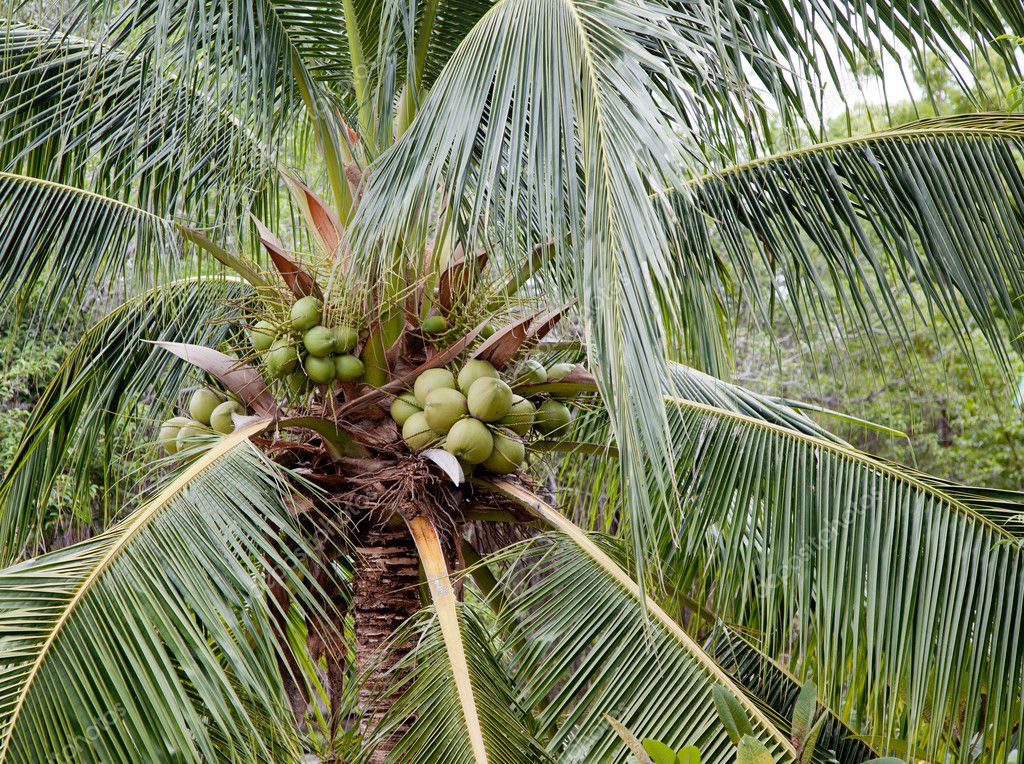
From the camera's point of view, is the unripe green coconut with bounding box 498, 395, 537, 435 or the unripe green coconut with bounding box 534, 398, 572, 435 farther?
the unripe green coconut with bounding box 534, 398, 572, 435

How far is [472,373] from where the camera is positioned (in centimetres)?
242

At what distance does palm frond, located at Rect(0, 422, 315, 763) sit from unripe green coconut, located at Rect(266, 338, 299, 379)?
378 millimetres

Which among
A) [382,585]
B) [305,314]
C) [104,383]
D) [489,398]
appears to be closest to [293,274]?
[305,314]

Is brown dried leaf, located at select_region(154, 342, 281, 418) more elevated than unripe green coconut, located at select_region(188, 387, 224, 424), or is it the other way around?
brown dried leaf, located at select_region(154, 342, 281, 418)

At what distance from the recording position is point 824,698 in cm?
220

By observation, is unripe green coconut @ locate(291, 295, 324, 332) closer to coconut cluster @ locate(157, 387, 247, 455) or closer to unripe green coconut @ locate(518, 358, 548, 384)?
coconut cluster @ locate(157, 387, 247, 455)

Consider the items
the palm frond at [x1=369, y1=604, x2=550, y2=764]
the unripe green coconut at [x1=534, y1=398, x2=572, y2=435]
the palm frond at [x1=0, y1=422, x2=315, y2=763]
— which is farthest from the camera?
the unripe green coconut at [x1=534, y1=398, x2=572, y2=435]

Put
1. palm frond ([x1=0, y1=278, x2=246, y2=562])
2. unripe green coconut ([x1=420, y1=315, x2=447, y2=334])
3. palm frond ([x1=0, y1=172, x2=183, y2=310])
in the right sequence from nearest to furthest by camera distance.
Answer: unripe green coconut ([x1=420, y1=315, x2=447, y2=334])
palm frond ([x1=0, y1=172, x2=183, y2=310])
palm frond ([x1=0, y1=278, x2=246, y2=562])

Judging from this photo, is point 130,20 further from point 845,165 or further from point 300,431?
point 845,165

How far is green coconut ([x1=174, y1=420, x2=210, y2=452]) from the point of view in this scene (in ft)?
8.47

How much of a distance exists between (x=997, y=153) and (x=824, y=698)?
60.1 inches

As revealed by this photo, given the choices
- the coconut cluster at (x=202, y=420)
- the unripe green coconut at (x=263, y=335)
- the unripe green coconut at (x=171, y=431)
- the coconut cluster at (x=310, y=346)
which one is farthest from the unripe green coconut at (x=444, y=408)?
the unripe green coconut at (x=171, y=431)

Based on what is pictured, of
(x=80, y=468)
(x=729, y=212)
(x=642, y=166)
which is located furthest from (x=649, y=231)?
(x=80, y=468)

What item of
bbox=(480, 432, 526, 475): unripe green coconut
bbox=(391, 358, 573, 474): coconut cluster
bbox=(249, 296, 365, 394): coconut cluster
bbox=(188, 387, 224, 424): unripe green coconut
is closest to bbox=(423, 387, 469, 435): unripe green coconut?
bbox=(391, 358, 573, 474): coconut cluster
